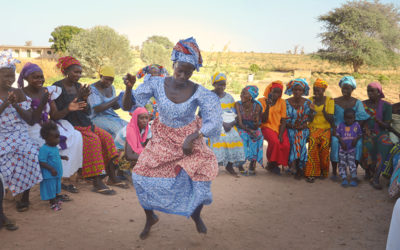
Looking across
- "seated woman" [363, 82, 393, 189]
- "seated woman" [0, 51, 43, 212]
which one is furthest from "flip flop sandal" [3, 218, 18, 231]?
"seated woman" [363, 82, 393, 189]

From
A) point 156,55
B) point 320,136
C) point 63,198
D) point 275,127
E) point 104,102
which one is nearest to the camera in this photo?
point 63,198

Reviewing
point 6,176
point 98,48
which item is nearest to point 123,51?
point 98,48

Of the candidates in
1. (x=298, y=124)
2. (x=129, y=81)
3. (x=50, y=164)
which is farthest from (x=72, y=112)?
(x=298, y=124)

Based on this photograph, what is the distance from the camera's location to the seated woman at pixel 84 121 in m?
5.14

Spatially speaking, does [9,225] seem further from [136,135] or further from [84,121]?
[136,135]

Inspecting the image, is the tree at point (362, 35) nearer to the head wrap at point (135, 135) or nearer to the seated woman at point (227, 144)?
the seated woman at point (227, 144)

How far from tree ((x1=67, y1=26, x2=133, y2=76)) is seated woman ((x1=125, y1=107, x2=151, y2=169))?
21.3 meters

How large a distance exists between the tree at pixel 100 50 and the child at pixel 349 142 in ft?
72.0

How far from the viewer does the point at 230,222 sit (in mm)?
4379

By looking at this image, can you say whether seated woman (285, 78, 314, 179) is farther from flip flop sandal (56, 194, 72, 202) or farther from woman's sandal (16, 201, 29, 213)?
woman's sandal (16, 201, 29, 213)

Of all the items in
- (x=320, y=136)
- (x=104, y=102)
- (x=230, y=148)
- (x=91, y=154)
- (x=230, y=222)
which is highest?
(x=104, y=102)

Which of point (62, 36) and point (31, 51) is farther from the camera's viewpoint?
point (31, 51)

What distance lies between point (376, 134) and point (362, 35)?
1175 inches

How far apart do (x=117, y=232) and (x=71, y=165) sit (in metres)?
1.48
